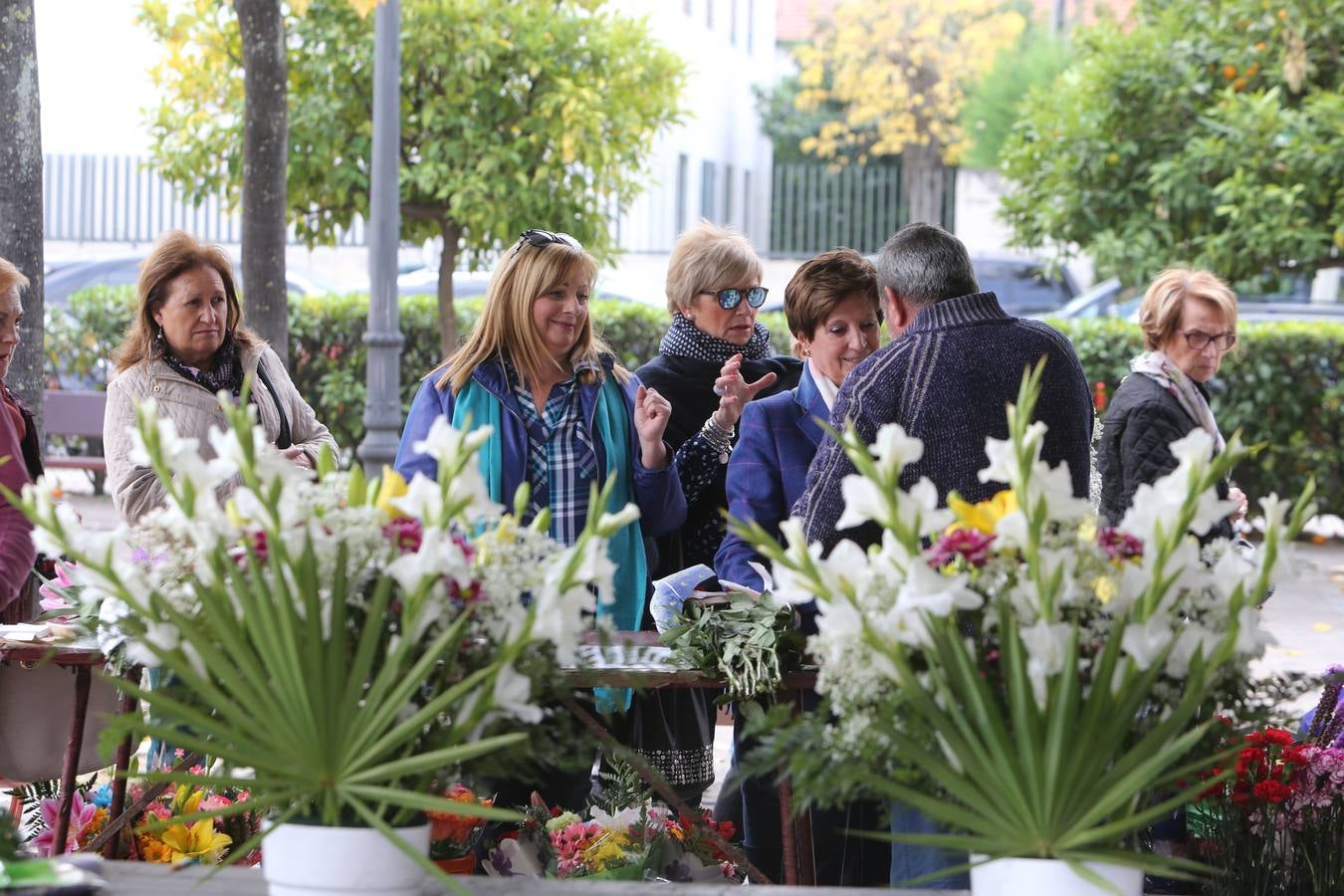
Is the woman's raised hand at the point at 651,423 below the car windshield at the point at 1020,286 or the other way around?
below

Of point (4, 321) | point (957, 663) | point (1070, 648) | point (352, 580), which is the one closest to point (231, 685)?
point (352, 580)

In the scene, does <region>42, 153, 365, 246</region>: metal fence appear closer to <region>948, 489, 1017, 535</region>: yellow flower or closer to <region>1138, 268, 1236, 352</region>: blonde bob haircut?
<region>1138, 268, 1236, 352</region>: blonde bob haircut

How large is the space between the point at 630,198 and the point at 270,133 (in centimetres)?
459

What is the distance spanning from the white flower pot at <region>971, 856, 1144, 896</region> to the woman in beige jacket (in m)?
2.67

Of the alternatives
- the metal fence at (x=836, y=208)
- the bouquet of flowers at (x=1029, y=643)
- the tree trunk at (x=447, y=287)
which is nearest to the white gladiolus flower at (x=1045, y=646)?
the bouquet of flowers at (x=1029, y=643)

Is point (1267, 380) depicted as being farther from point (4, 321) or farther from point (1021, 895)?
point (1021, 895)

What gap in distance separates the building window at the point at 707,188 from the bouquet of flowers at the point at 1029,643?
86.1 ft

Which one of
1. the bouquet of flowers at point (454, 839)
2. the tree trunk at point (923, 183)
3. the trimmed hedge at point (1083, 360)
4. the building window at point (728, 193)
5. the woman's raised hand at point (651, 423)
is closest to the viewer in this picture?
the bouquet of flowers at point (454, 839)

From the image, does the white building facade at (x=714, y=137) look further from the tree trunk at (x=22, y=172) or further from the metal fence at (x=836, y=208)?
the tree trunk at (x=22, y=172)

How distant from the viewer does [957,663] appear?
1979mm

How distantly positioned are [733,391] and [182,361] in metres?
1.49

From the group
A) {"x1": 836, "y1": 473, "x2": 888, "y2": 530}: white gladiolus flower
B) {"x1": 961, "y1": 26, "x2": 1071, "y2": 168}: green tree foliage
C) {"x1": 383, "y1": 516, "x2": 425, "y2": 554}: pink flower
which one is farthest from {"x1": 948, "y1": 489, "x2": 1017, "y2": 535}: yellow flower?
{"x1": 961, "y1": 26, "x2": 1071, "y2": 168}: green tree foliage

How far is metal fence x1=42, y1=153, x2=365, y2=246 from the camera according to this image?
22.5 metres

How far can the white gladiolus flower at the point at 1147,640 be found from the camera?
195 cm
